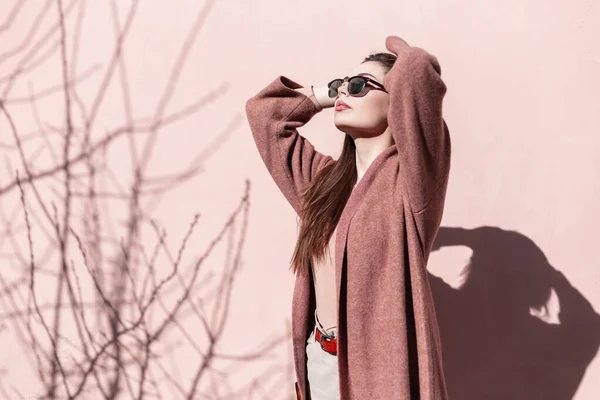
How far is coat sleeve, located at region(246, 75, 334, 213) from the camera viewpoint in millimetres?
1433

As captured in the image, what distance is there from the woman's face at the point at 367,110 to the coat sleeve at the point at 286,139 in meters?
0.18

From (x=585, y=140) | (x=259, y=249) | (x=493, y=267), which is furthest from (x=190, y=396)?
(x=585, y=140)

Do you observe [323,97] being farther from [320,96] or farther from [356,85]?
[356,85]

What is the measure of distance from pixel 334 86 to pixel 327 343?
564 mm

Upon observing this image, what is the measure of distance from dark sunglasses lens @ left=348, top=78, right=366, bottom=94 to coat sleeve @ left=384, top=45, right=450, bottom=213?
0.11 metres

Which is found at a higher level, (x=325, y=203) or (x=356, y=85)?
(x=356, y=85)

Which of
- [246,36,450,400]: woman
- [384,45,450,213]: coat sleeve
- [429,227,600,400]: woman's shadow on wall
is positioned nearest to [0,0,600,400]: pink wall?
[429,227,600,400]: woman's shadow on wall

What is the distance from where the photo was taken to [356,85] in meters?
1.25

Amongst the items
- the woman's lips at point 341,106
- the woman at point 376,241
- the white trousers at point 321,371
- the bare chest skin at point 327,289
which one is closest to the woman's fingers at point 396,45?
the woman at point 376,241

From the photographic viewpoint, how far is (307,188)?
55.5 inches

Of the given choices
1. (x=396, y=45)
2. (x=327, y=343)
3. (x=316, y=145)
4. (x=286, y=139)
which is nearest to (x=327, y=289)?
(x=327, y=343)

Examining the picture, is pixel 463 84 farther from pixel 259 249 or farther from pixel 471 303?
pixel 259 249

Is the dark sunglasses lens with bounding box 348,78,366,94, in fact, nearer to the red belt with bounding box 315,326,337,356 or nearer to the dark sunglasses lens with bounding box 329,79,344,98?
the dark sunglasses lens with bounding box 329,79,344,98

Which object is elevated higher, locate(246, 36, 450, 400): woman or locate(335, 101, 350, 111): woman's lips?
locate(335, 101, 350, 111): woman's lips
